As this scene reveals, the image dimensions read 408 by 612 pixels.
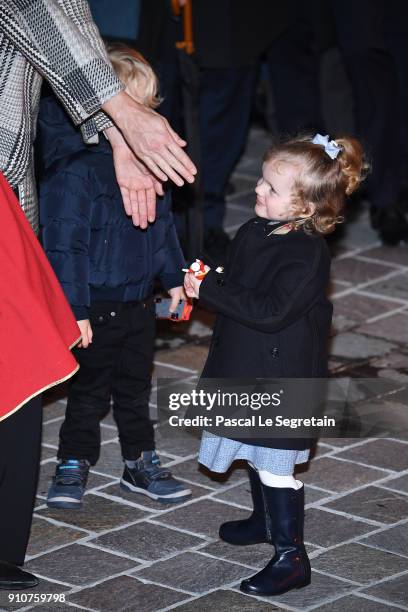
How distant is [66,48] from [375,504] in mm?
1968

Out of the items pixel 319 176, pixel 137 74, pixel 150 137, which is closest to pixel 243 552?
pixel 319 176

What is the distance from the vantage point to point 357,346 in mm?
6191

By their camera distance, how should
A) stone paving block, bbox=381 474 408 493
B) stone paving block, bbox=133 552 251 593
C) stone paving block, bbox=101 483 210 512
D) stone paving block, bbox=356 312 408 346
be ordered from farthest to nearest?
stone paving block, bbox=356 312 408 346 < stone paving block, bbox=381 474 408 493 < stone paving block, bbox=101 483 210 512 < stone paving block, bbox=133 552 251 593

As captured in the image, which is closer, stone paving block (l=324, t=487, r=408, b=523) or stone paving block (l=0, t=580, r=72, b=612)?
stone paving block (l=0, t=580, r=72, b=612)

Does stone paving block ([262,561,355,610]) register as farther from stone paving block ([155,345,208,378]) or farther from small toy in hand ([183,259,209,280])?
stone paving block ([155,345,208,378])

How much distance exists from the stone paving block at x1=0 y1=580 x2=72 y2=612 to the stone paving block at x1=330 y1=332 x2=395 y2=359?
237 centimetres

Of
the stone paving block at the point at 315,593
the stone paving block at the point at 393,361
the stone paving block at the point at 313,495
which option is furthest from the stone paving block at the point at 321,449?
the stone paving block at the point at 315,593

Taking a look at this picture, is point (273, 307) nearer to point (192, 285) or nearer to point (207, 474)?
point (192, 285)

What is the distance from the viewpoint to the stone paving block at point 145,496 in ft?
15.3

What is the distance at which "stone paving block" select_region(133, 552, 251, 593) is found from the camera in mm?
4102


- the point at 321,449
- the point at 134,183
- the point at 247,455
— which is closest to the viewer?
the point at 247,455

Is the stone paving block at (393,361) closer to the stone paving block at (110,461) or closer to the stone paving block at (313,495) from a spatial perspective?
the stone paving block at (313,495)

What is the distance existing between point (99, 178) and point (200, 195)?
1.87 meters

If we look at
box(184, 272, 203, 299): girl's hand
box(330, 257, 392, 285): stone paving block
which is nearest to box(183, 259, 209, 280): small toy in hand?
box(184, 272, 203, 299): girl's hand
